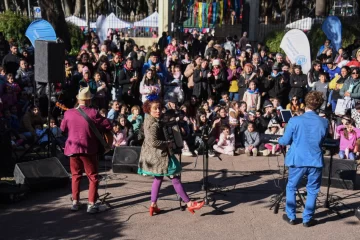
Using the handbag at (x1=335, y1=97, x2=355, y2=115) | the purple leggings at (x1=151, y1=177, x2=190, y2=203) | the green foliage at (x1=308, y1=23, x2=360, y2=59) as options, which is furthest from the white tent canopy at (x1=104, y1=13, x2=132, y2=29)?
the purple leggings at (x1=151, y1=177, x2=190, y2=203)

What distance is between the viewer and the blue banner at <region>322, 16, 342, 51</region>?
15.3 metres

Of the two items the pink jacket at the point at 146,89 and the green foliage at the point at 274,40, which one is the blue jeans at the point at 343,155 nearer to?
the pink jacket at the point at 146,89

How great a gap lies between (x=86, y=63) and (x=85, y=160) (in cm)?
556

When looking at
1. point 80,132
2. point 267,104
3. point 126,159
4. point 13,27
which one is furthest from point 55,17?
point 80,132

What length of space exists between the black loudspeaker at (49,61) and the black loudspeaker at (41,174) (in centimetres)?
133

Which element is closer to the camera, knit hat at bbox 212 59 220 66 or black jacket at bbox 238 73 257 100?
black jacket at bbox 238 73 257 100

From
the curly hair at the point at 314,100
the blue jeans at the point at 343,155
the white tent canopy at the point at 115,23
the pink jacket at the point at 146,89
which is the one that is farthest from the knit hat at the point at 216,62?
the white tent canopy at the point at 115,23

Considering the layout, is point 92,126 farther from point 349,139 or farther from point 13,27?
point 13,27

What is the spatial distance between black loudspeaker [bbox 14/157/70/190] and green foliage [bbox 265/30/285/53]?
13.3m

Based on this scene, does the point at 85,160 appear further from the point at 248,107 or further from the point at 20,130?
the point at 248,107

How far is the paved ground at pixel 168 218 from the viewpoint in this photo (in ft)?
21.4

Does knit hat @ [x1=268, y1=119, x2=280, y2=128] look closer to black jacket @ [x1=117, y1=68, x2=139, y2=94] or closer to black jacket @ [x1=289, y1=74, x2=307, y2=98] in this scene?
black jacket @ [x1=289, y1=74, x2=307, y2=98]

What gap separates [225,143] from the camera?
10.5 meters

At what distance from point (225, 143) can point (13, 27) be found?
1047cm
